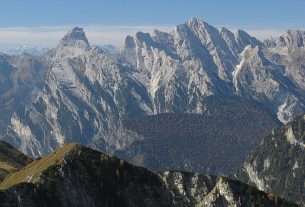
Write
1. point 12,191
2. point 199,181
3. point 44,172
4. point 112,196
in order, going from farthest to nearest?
point 199,181
point 112,196
point 44,172
point 12,191

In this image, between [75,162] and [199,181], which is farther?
[199,181]

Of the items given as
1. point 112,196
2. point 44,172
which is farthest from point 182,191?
point 44,172

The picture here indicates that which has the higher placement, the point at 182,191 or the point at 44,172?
the point at 44,172

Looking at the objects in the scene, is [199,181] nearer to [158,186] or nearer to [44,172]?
[158,186]

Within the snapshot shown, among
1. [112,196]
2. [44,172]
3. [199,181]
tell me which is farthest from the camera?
[199,181]

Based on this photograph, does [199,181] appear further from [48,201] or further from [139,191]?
[48,201]

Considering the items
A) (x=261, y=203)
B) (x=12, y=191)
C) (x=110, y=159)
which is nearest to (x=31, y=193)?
(x=12, y=191)
